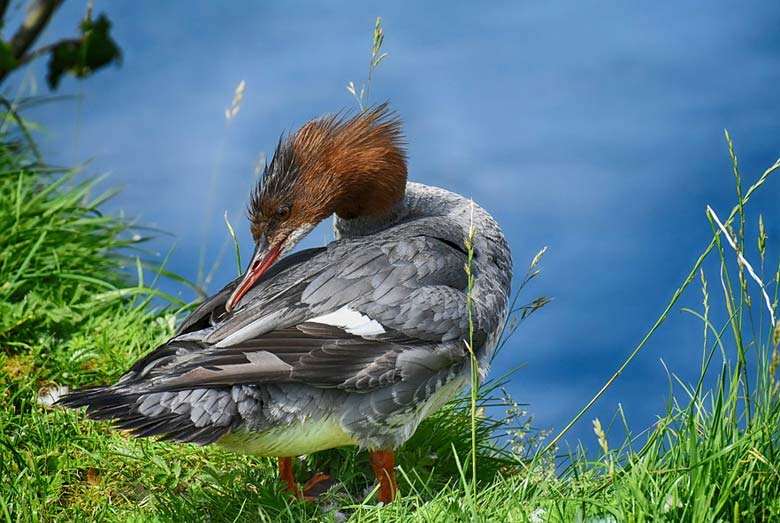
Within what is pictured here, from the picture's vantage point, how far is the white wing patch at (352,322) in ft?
13.8

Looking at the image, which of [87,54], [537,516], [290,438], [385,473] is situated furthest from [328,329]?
[87,54]

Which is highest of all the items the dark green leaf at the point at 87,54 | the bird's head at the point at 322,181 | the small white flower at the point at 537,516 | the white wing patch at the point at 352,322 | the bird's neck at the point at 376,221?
the dark green leaf at the point at 87,54

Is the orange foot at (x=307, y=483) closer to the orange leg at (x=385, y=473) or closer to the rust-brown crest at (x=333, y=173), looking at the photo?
the orange leg at (x=385, y=473)

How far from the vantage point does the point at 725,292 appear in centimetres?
366

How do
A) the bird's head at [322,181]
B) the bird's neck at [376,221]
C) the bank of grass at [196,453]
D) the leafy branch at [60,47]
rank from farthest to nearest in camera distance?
the leafy branch at [60,47]
the bird's neck at [376,221]
the bird's head at [322,181]
the bank of grass at [196,453]

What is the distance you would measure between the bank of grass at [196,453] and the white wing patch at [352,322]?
2.10 ft

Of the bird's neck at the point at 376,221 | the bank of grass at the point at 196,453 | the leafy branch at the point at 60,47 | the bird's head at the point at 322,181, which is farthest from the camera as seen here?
the leafy branch at the point at 60,47

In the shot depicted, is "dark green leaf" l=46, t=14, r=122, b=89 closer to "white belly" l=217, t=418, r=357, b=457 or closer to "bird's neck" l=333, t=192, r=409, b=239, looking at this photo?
"bird's neck" l=333, t=192, r=409, b=239

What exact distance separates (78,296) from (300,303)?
236cm

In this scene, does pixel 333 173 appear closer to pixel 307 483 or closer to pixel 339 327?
pixel 339 327

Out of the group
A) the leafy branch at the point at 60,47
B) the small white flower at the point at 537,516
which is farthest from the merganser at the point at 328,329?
the leafy branch at the point at 60,47

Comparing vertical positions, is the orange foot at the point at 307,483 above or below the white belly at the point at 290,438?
below

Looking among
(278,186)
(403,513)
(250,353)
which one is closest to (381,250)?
(278,186)

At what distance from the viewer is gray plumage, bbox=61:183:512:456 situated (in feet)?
12.6
